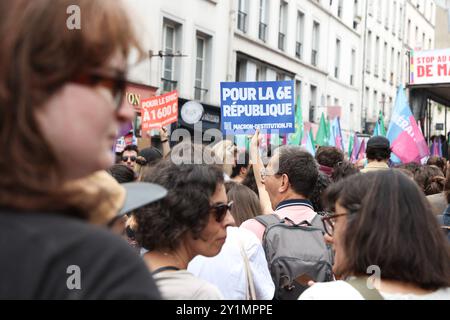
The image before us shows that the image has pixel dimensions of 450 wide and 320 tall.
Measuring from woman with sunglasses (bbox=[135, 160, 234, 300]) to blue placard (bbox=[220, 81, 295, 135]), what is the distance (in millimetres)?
6644

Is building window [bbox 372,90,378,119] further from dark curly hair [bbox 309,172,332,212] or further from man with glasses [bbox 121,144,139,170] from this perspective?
dark curly hair [bbox 309,172,332,212]

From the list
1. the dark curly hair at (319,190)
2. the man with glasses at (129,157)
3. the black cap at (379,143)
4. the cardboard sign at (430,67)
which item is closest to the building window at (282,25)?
the cardboard sign at (430,67)

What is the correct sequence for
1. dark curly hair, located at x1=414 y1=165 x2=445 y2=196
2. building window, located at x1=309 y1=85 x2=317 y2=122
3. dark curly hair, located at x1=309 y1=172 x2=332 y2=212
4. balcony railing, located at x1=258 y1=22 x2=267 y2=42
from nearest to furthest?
dark curly hair, located at x1=309 y1=172 x2=332 y2=212, dark curly hair, located at x1=414 y1=165 x2=445 y2=196, balcony railing, located at x1=258 y1=22 x2=267 y2=42, building window, located at x1=309 y1=85 x2=317 y2=122

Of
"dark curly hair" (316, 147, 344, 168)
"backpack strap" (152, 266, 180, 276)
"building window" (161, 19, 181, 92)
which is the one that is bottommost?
"backpack strap" (152, 266, 180, 276)

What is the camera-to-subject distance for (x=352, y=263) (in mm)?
2299

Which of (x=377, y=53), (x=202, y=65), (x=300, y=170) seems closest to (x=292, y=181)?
(x=300, y=170)

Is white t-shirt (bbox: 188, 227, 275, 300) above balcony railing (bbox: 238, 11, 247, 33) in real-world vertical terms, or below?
A: below

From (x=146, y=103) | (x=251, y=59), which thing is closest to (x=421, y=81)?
(x=146, y=103)

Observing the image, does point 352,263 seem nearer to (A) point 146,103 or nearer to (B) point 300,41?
(A) point 146,103

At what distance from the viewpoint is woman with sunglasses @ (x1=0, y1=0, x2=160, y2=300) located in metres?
1.07

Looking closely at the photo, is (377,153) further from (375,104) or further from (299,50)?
(375,104)

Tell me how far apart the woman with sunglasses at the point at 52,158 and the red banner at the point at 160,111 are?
11.4m

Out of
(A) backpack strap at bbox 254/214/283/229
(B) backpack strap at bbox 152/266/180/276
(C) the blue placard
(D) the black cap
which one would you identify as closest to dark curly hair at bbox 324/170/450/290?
(B) backpack strap at bbox 152/266/180/276
